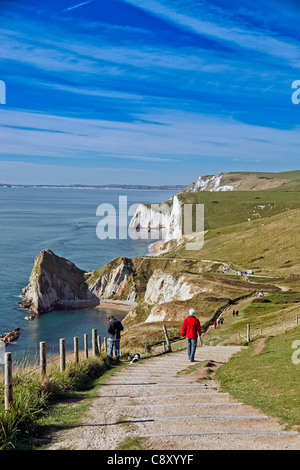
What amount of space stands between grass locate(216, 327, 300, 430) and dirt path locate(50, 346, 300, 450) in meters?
0.42

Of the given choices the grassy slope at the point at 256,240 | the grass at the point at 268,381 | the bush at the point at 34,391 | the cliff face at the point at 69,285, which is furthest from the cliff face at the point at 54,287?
the grass at the point at 268,381

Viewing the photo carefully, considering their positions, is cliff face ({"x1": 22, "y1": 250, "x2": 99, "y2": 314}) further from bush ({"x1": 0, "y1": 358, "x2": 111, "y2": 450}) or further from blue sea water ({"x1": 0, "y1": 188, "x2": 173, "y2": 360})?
bush ({"x1": 0, "y1": 358, "x2": 111, "y2": 450})

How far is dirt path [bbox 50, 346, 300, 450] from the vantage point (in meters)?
7.45

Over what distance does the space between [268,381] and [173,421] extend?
509cm

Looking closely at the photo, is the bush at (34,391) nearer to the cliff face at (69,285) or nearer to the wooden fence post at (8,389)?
the wooden fence post at (8,389)

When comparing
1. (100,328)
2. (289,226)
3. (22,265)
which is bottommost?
(100,328)

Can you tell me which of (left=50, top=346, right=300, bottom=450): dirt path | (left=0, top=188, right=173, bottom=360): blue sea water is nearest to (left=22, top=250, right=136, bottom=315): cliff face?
(left=0, top=188, right=173, bottom=360): blue sea water

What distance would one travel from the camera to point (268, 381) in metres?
12.7

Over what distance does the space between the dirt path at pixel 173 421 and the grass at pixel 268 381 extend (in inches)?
16.6

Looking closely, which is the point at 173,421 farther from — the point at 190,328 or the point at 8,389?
the point at 190,328

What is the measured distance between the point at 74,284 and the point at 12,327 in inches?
1110
